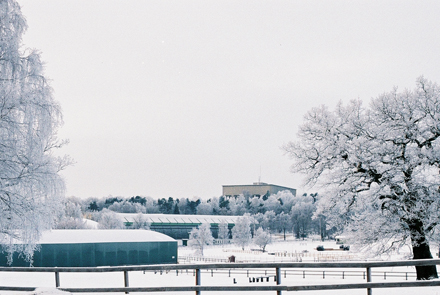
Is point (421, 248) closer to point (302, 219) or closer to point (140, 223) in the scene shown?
point (140, 223)

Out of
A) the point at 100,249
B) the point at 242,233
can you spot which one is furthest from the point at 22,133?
the point at 242,233

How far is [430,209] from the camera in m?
22.5

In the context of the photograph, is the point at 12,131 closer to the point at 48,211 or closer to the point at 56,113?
the point at 56,113

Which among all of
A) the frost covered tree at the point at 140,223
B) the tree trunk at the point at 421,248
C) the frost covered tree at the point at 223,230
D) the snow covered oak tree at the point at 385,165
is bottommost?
the frost covered tree at the point at 223,230

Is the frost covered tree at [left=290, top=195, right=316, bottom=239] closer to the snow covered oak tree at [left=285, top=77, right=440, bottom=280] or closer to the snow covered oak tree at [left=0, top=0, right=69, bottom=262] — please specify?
the snow covered oak tree at [left=285, top=77, right=440, bottom=280]

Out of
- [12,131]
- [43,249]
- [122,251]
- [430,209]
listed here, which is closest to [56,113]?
[12,131]

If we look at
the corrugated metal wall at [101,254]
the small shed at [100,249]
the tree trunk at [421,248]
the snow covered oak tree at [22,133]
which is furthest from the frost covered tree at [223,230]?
the snow covered oak tree at [22,133]

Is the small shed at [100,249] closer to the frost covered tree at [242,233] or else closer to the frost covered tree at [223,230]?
the frost covered tree at [242,233]

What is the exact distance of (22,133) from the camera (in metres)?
18.9

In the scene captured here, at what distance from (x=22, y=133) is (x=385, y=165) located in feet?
55.0

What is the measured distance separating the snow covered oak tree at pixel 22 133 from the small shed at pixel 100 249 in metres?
27.2

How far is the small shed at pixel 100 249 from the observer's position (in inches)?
1881

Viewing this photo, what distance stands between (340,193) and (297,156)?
3229mm

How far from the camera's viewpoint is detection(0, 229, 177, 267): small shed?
47781 millimetres
